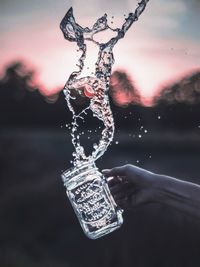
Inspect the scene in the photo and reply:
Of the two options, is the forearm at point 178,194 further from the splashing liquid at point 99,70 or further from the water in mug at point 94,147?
the splashing liquid at point 99,70

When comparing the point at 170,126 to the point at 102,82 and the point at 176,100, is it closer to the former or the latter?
the point at 176,100

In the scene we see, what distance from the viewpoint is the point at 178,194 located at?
7.41 ft

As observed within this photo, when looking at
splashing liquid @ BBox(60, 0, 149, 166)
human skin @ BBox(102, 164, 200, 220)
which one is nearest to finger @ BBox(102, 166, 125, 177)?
human skin @ BBox(102, 164, 200, 220)

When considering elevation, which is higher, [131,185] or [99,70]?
[99,70]

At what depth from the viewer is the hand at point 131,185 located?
2256 millimetres

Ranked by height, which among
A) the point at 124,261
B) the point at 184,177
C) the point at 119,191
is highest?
the point at 119,191

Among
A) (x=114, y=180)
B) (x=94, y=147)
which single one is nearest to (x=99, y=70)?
(x=94, y=147)

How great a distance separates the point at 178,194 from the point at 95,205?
9.2 inches

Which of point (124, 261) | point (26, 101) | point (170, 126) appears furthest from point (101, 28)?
point (26, 101)

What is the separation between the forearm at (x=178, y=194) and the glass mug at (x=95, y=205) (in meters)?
0.14

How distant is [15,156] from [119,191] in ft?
10.9

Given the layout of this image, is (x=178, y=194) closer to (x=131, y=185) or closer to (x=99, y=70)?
(x=131, y=185)

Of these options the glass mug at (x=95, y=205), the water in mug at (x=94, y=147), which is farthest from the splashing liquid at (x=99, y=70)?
the glass mug at (x=95, y=205)

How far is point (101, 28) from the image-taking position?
272 centimetres
